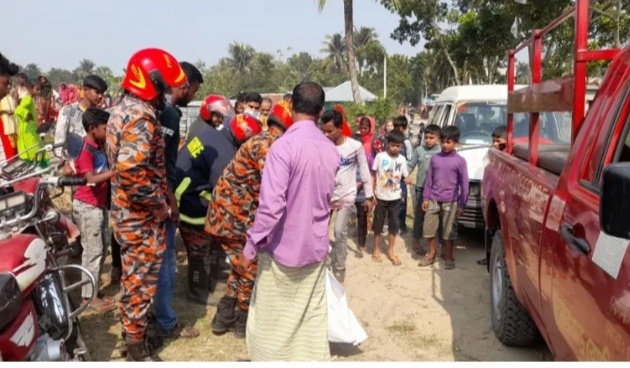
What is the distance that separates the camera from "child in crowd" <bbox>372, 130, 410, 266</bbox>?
5.85 meters

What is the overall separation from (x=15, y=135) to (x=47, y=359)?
3.65 m

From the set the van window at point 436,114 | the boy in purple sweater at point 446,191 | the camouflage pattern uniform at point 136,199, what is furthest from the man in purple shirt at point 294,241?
the van window at point 436,114

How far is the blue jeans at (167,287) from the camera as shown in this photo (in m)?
3.84

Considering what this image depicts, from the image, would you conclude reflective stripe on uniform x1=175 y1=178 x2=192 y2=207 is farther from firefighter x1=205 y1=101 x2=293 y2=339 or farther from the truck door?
the truck door

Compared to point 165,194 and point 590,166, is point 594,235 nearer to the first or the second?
point 590,166

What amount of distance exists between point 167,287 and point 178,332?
0.43m

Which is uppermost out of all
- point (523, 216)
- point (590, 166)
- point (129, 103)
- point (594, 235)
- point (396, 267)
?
point (129, 103)

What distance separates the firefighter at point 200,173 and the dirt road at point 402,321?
0.51 meters

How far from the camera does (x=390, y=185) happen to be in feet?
19.2

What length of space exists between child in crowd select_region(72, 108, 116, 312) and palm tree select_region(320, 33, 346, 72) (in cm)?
6231

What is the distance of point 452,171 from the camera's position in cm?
554

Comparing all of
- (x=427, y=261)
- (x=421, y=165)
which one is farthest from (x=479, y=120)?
(x=427, y=261)

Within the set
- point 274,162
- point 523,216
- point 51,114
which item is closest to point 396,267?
point 523,216

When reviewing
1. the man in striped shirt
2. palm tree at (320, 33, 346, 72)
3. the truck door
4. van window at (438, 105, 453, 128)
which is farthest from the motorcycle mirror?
palm tree at (320, 33, 346, 72)
